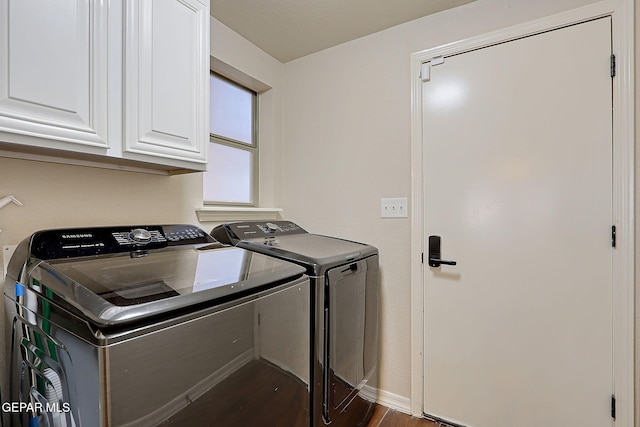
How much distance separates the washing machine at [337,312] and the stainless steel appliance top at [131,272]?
18 cm

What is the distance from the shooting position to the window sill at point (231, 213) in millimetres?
1921

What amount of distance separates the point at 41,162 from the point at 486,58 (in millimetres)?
2176

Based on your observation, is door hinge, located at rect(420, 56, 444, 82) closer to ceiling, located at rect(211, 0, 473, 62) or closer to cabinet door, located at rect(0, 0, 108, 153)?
ceiling, located at rect(211, 0, 473, 62)

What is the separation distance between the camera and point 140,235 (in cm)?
136

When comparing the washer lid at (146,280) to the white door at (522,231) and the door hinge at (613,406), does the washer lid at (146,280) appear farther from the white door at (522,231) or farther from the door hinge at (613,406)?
the door hinge at (613,406)

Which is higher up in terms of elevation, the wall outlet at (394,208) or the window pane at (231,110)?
the window pane at (231,110)

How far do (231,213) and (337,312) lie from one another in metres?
1.02

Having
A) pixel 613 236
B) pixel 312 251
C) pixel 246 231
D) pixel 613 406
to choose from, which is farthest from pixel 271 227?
pixel 613 406

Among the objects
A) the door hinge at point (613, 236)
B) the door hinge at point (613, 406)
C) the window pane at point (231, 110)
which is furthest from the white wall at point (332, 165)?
the door hinge at point (613, 406)

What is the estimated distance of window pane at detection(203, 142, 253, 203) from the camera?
2215 millimetres

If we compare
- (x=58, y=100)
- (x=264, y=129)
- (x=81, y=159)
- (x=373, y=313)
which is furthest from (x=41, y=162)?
(x=373, y=313)

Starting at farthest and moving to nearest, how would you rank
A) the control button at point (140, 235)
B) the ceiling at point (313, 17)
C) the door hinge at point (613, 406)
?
the ceiling at point (313, 17) → the door hinge at point (613, 406) → the control button at point (140, 235)

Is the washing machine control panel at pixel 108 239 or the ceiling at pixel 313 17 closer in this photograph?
the washing machine control panel at pixel 108 239

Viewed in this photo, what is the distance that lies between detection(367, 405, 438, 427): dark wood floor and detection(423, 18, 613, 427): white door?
0.12 metres
